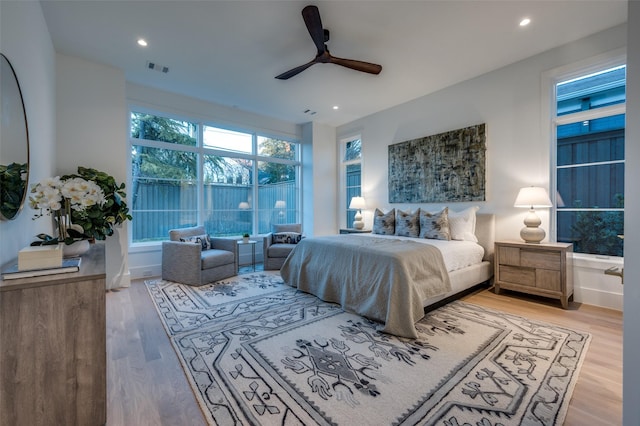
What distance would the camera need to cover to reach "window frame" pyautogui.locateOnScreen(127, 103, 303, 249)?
14.0ft

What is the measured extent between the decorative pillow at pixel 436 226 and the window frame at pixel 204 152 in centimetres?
308

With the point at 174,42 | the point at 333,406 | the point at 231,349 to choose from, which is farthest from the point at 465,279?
the point at 174,42

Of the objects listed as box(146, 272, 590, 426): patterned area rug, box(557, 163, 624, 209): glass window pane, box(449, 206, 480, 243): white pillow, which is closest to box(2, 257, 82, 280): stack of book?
box(146, 272, 590, 426): patterned area rug

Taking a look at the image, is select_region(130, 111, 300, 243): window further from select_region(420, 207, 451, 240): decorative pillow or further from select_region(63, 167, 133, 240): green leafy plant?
select_region(420, 207, 451, 240): decorative pillow

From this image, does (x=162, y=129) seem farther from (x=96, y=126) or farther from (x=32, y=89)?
(x=32, y=89)

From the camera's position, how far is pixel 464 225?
3736mm

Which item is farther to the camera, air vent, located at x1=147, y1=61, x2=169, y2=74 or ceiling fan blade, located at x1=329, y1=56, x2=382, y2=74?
air vent, located at x1=147, y1=61, x2=169, y2=74

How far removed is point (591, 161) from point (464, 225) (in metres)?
1.53

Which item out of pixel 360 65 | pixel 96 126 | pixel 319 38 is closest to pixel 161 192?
pixel 96 126

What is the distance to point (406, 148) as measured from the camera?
4.83 metres

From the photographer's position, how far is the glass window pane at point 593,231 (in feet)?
9.93

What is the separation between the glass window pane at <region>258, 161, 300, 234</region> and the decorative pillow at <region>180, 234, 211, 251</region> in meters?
1.48

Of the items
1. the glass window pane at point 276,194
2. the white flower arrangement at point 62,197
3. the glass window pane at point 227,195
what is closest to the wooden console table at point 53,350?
the white flower arrangement at point 62,197

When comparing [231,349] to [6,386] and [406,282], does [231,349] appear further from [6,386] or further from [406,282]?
[406,282]
